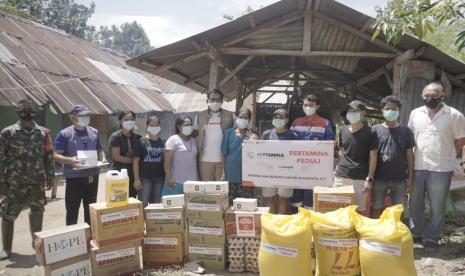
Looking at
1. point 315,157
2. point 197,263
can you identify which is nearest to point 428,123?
point 315,157

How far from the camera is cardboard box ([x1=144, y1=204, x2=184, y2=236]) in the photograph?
441 centimetres

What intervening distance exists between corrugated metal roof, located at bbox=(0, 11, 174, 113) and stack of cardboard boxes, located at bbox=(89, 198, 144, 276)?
19.9ft

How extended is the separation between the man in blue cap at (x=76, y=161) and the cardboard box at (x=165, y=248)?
119 centimetres

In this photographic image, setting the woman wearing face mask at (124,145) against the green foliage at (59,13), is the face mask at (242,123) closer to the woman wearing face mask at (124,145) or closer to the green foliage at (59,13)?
the woman wearing face mask at (124,145)

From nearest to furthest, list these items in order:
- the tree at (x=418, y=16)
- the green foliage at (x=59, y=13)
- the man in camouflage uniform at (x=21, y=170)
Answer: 1. the tree at (x=418, y=16)
2. the man in camouflage uniform at (x=21, y=170)
3. the green foliage at (x=59, y=13)

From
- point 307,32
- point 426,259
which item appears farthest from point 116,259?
point 307,32

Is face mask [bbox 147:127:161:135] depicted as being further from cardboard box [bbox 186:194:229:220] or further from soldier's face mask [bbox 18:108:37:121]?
soldier's face mask [bbox 18:108:37:121]

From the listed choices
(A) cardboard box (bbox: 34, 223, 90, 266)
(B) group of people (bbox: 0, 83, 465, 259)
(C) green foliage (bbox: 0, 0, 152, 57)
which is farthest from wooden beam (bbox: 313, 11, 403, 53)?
(C) green foliage (bbox: 0, 0, 152, 57)

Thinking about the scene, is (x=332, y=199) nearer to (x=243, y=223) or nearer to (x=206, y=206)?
(x=243, y=223)

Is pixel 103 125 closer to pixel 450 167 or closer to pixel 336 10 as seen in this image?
pixel 336 10

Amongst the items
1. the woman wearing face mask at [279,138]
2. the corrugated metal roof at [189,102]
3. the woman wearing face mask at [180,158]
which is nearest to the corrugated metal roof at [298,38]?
the woman wearing face mask at [180,158]

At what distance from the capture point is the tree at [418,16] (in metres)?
3.21

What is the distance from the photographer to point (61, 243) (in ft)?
12.6

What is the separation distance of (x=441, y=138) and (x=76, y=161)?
4437 mm
